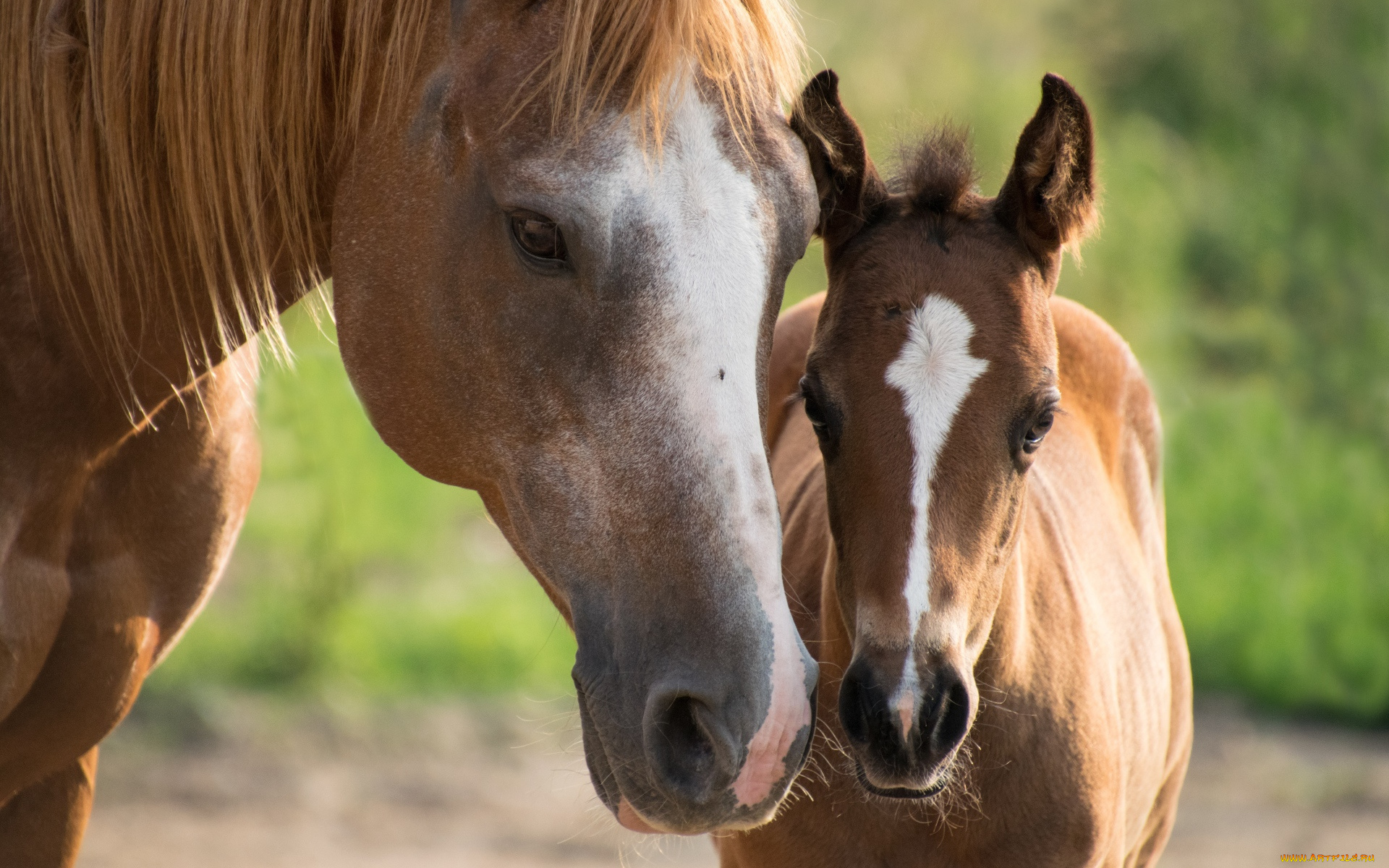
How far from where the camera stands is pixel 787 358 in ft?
10.8

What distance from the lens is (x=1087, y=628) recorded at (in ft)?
8.30

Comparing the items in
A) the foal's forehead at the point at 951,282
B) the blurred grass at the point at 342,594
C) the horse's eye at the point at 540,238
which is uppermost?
the horse's eye at the point at 540,238

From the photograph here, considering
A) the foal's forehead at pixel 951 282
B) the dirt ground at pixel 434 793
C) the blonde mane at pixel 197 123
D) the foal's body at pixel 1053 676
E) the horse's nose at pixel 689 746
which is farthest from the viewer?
the dirt ground at pixel 434 793

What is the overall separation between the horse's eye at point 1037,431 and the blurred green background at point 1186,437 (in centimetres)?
302

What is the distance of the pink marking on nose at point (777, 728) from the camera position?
1458mm

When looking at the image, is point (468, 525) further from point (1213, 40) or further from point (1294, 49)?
point (1213, 40)

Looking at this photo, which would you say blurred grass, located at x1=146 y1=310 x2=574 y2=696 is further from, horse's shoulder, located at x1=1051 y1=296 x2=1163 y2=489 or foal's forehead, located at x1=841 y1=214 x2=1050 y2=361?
foal's forehead, located at x1=841 y1=214 x2=1050 y2=361

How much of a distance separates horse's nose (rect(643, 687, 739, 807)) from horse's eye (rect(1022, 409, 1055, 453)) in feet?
2.80

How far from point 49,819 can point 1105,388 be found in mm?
2698

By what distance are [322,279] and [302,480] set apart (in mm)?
5029

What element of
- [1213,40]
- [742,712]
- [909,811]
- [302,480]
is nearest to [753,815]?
[742,712]

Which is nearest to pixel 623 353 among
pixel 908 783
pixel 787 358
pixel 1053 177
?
pixel 908 783

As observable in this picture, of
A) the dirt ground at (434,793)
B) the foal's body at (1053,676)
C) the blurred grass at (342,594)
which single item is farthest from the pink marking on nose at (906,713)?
the blurred grass at (342,594)

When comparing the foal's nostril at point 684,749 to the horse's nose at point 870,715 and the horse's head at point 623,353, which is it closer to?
the horse's head at point 623,353
